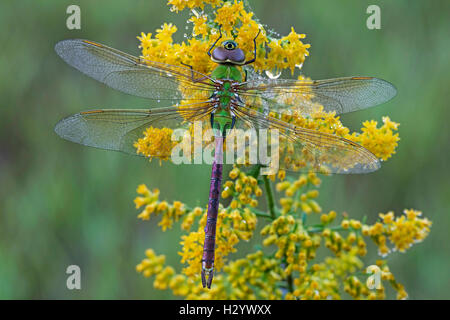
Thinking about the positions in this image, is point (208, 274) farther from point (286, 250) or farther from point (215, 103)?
point (215, 103)

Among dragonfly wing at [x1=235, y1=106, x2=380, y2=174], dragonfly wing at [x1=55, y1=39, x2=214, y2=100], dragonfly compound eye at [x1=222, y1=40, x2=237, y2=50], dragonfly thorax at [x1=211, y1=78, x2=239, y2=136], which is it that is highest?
dragonfly compound eye at [x1=222, y1=40, x2=237, y2=50]

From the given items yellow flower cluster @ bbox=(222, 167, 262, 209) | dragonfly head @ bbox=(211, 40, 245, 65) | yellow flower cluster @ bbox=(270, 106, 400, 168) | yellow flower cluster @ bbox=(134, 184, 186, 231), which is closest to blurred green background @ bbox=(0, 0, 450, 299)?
yellow flower cluster @ bbox=(134, 184, 186, 231)

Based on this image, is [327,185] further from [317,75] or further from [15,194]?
[15,194]

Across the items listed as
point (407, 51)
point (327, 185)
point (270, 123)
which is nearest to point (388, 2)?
point (407, 51)

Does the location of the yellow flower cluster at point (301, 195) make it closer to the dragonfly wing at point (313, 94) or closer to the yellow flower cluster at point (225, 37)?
the dragonfly wing at point (313, 94)

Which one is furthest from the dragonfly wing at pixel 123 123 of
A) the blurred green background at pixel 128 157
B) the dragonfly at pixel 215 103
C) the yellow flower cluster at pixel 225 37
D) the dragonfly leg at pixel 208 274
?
the blurred green background at pixel 128 157

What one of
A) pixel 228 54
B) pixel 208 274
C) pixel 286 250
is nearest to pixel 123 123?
pixel 228 54

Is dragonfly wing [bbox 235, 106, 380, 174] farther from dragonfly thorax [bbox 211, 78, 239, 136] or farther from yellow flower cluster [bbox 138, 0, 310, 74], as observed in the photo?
yellow flower cluster [bbox 138, 0, 310, 74]
